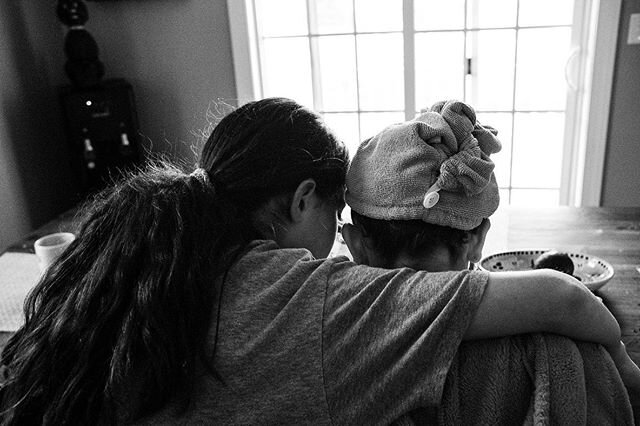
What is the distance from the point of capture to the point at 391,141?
2.93ft

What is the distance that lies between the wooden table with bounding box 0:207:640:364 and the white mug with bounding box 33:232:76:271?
0.23 metres

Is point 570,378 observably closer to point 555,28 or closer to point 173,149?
point 555,28

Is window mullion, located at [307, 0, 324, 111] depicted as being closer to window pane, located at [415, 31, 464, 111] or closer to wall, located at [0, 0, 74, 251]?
window pane, located at [415, 31, 464, 111]

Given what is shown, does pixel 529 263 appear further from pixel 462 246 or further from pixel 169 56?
A: pixel 169 56

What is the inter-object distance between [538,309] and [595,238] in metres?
0.92

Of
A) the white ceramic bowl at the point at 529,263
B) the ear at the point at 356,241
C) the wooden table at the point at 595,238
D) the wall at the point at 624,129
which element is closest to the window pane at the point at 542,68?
the wall at the point at 624,129

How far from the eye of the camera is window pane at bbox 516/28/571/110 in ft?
9.33

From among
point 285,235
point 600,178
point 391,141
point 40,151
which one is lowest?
point 600,178

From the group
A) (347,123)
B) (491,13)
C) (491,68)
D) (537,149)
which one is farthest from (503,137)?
(347,123)

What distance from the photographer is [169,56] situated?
3.02m

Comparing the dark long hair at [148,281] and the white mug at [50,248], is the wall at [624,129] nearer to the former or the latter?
the dark long hair at [148,281]

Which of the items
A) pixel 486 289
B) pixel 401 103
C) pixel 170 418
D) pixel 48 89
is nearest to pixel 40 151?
pixel 48 89

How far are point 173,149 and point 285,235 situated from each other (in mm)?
2329

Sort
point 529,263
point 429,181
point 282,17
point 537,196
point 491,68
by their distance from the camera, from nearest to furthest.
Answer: point 429,181 → point 529,263 → point 491,68 → point 282,17 → point 537,196
